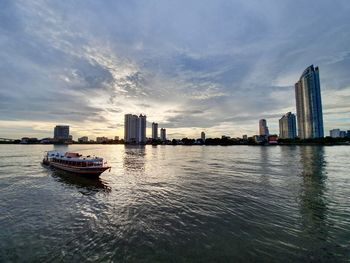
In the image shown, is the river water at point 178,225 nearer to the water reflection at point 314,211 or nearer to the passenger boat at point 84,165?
the water reflection at point 314,211

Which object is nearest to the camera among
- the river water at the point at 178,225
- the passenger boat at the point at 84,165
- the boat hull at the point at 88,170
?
the river water at the point at 178,225

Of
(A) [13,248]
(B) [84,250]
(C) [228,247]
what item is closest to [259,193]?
(C) [228,247]

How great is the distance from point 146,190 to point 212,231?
16.8 meters

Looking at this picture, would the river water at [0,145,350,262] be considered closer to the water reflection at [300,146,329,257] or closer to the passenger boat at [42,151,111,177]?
the water reflection at [300,146,329,257]

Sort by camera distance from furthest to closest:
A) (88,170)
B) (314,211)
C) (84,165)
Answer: (84,165)
(88,170)
(314,211)

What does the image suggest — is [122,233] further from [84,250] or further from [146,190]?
[146,190]

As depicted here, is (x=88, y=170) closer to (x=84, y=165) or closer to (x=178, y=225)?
(x=84, y=165)

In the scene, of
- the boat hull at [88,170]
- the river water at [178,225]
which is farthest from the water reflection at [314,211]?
the boat hull at [88,170]

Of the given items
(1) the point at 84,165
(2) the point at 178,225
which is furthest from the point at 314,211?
(1) the point at 84,165

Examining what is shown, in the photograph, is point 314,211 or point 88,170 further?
point 88,170

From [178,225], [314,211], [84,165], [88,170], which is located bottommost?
[178,225]

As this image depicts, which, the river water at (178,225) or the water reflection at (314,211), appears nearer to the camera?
the river water at (178,225)

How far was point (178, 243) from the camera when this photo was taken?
46.3 ft

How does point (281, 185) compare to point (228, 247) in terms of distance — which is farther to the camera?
point (281, 185)
